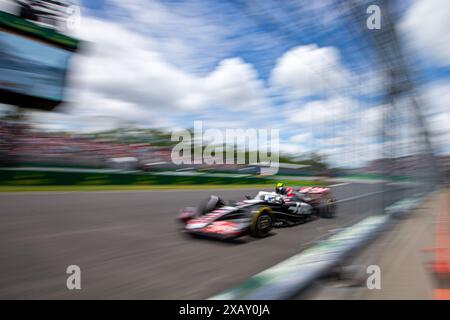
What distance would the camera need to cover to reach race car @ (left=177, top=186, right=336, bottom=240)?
347 centimetres

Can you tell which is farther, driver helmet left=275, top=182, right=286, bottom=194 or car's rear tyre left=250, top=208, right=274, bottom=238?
driver helmet left=275, top=182, right=286, bottom=194

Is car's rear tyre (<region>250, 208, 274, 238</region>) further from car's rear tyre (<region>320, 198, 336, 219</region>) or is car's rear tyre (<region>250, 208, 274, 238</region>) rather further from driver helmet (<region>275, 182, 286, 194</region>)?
driver helmet (<region>275, 182, 286, 194</region>)

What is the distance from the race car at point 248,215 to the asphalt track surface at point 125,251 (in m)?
0.12

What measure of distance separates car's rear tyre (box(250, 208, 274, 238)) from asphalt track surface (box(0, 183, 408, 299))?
95 mm

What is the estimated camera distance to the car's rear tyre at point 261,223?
375cm

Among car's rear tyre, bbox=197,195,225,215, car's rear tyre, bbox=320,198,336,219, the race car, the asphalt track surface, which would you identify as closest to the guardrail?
the asphalt track surface

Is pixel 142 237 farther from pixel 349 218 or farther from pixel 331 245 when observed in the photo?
pixel 349 218

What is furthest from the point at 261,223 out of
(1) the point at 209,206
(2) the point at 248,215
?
(1) the point at 209,206

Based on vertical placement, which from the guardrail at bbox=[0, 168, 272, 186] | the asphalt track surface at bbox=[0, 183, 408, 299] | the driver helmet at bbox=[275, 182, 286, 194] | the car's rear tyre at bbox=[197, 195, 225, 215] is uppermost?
the guardrail at bbox=[0, 168, 272, 186]

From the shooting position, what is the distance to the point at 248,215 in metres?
3.85

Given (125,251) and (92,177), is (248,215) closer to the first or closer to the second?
(125,251)

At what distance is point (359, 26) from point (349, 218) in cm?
204

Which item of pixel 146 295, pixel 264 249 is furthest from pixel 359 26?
pixel 146 295

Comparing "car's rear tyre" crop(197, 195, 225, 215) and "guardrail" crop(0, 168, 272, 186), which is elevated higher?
"guardrail" crop(0, 168, 272, 186)
